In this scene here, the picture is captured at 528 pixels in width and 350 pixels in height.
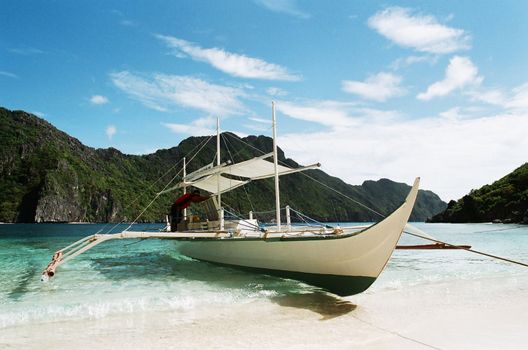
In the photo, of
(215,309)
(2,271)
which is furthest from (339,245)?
(2,271)

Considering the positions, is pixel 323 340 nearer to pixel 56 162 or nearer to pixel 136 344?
pixel 136 344

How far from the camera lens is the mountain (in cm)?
7394

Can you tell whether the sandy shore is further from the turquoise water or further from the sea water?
the turquoise water

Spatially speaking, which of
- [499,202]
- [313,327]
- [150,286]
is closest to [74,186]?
[499,202]

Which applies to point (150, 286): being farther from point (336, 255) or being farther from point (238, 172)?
point (336, 255)

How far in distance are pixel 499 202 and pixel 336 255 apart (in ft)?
287

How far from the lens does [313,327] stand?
22.5 feet

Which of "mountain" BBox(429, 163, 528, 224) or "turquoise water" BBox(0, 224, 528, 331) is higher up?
"mountain" BBox(429, 163, 528, 224)

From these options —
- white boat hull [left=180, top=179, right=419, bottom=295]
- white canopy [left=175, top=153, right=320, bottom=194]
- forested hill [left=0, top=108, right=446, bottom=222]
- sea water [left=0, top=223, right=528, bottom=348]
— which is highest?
forested hill [left=0, top=108, right=446, bottom=222]

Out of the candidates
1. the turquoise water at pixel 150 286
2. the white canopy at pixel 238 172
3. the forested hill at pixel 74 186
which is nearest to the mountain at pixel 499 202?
the forested hill at pixel 74 186

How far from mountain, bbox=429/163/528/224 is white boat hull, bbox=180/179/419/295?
7305 cm

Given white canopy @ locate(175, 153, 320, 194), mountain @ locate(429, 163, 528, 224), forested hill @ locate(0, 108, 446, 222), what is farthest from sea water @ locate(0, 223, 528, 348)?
forested hill @ locate(0, 108, 446, 222)

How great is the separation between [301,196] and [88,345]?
544 ft

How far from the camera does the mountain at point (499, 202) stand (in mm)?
73938
